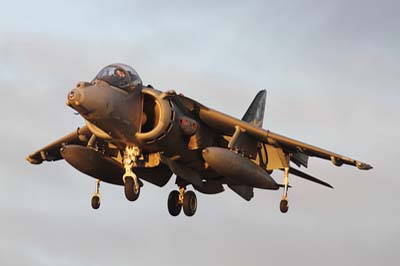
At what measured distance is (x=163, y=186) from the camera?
35.1 m

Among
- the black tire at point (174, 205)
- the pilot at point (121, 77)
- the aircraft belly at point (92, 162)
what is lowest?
the black tire at point (174, 205)

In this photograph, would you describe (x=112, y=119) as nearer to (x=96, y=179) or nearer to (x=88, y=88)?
(x=88, y=88)

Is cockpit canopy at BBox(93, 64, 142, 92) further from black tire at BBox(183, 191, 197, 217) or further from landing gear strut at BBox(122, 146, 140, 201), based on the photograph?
black tire at BBox(183, 191, 197, 217)

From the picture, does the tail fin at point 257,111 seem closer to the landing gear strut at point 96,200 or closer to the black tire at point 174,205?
the black tire at point 174,205

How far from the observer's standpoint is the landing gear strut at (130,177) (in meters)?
32.1

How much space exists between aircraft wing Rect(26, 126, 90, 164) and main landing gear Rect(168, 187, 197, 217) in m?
3.14

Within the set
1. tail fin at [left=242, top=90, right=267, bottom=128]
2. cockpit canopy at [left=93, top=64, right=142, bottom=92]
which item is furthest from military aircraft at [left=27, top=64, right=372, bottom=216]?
tail fin at [left=242, top=90, right=267, bottom=128]

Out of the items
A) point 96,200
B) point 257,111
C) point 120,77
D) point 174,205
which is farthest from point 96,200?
point 257,111

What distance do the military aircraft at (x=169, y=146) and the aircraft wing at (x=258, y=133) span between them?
0.09ft

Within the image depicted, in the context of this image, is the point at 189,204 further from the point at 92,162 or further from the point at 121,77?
the point at 121,77

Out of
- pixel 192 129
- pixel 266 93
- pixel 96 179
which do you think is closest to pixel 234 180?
pixel 192 129

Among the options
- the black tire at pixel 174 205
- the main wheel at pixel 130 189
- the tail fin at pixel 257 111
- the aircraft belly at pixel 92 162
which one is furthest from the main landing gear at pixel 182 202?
the tail fin at pixel 257 111

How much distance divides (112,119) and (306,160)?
723cm

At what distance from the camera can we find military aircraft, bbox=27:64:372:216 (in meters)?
31.4
